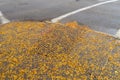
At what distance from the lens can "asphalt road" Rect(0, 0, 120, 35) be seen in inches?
390

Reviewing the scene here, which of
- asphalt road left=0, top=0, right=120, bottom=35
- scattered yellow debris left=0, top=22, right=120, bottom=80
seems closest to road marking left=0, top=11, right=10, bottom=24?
asphalt road left=0, top=0, right=120, bottom=35

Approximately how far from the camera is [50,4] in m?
13.3

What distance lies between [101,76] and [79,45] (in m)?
1.59

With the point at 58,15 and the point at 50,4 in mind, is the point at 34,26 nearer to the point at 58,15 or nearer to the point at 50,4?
the point at 58,15

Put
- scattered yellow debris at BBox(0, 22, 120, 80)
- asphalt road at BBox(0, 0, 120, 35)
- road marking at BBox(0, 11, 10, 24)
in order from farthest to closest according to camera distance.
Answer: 1. asphalt road at BBox(0, 0, 120, 35)
2. road marking at BBox(0, 11, 10, 24)
3. scattered yellow debris at BBox(0, 22, 120, 80)

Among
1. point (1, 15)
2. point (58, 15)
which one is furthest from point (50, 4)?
point (1, 15)

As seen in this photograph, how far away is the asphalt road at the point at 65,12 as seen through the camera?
32.5 feet

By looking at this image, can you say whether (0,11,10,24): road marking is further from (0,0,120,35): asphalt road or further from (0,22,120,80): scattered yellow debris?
(0,22,120,80): scattered yellow debris

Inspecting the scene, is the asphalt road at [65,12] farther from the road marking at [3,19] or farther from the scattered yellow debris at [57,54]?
the scattered yellow debris at [57,54]

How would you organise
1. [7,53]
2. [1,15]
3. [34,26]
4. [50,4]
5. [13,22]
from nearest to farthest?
[7,53]
[34,26]
[13,22]
[1,15]
[50,4]

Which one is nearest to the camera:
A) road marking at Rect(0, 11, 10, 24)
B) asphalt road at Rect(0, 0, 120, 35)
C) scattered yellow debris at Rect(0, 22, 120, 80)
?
scattered yellow debris at Rect(0, 22, 120, 80)

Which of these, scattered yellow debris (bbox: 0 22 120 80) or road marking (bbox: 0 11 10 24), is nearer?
scattered yellow debris (bbox: 0 22 120 80)

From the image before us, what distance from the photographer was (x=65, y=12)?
37.3 ft

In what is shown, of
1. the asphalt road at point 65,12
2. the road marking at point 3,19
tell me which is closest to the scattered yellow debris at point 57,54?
the road marking at point 3,19
